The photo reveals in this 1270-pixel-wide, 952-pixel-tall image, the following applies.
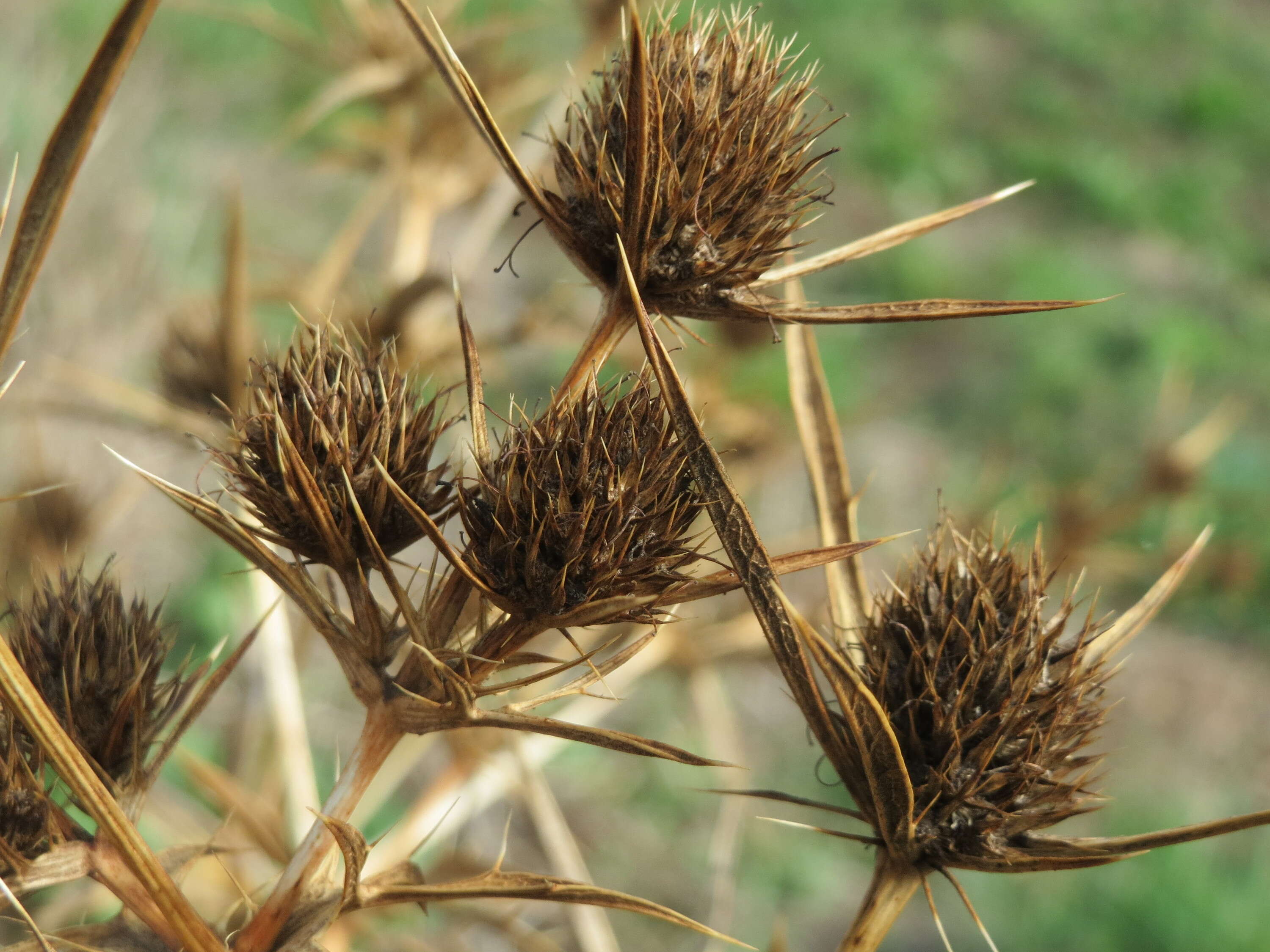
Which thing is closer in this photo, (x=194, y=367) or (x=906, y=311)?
(x=906, y=311)

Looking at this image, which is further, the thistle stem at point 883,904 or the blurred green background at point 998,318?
the blurred green background at point 998,318

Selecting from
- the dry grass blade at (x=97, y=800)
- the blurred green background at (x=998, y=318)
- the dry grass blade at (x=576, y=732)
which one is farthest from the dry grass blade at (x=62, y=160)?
the blurred green background at (x=998, y=318)

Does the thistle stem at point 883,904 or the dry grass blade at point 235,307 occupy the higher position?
the dry grass blade at point 235,307

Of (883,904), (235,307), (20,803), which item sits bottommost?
(883,904)

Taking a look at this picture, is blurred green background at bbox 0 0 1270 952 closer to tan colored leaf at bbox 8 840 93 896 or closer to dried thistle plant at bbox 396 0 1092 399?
dried thistle plant at bbox 396 0 1092 399

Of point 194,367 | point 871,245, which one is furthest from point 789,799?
point 194,367

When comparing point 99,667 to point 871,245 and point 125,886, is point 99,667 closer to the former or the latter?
point 125,886

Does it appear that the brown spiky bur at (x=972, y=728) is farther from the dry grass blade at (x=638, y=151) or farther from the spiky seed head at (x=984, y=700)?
the dry grass blade at (x=638, y=151)
